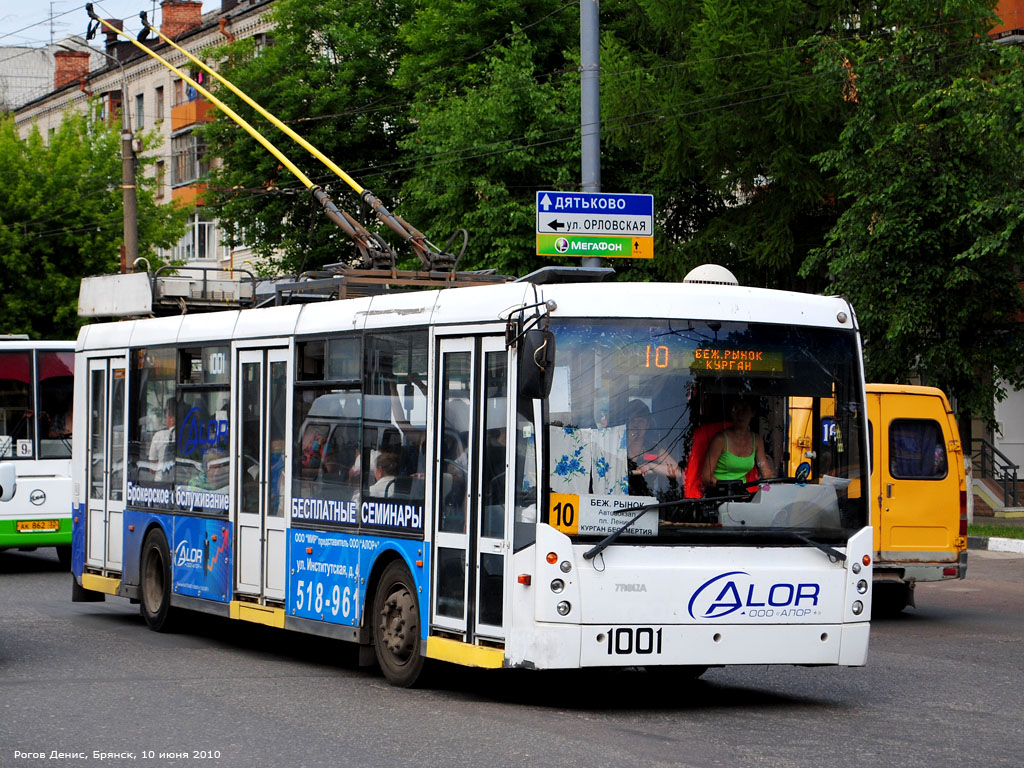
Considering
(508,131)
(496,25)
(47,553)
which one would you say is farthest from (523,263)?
(47,553)

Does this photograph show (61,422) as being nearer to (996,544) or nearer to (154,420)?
(154,420)

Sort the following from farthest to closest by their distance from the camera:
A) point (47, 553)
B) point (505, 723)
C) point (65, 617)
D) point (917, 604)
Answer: point (47, 553) < point (917, 604) < point (65, 617) < point (505, 723)

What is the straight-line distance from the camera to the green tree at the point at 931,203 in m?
24.6

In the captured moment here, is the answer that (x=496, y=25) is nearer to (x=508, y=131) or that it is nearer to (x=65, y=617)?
(x=508, y=131)

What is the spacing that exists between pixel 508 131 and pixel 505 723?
23.0 metres

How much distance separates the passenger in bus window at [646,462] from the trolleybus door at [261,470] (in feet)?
12.1

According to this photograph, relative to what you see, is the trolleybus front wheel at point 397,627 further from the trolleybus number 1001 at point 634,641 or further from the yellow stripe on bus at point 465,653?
the trolleybus number 1001 at point 634,641

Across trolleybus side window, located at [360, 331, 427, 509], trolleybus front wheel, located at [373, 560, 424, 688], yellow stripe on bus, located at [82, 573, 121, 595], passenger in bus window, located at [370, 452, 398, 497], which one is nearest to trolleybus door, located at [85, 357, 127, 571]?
yellow stripe on bus, located at [82, 573, 121, 595]

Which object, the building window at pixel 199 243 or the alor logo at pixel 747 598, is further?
the building window at pixel 199 243

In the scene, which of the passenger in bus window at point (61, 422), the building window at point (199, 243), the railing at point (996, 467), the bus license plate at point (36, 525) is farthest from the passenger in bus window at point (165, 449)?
the building window at point (199, 243)

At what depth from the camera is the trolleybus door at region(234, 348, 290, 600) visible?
1272 cm

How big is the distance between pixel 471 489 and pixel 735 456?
5.19 feet

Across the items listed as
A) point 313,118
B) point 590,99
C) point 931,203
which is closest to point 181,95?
point 313,118

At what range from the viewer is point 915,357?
88.3ft
